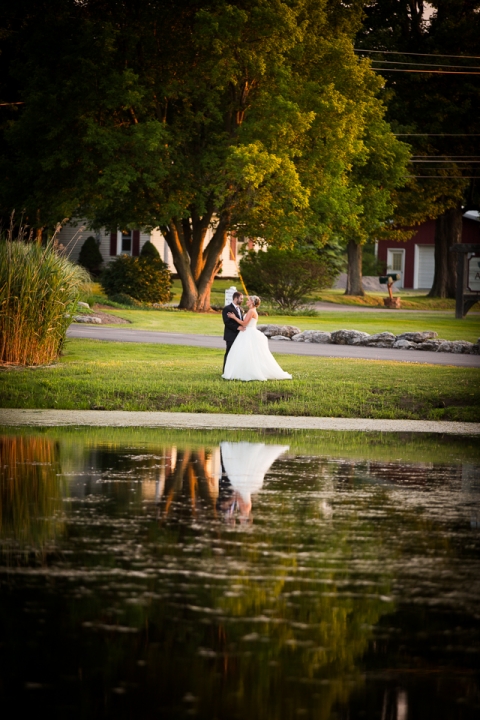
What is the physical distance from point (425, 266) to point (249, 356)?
228 ft

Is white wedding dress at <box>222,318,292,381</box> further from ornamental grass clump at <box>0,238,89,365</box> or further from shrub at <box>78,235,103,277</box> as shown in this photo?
shrub at <box>78,235,103,277</box>

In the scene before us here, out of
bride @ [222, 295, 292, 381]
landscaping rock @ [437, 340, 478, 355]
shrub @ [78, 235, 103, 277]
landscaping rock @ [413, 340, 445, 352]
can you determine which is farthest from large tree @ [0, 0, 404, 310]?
bride @ [222, 295, 292, 381]

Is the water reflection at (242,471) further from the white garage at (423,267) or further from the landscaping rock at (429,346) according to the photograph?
the white garage at (423,267)

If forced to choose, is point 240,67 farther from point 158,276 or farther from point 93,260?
point 93,260

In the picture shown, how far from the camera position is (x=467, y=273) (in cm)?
4209

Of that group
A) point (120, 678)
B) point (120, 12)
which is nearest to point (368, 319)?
point (120, 12)

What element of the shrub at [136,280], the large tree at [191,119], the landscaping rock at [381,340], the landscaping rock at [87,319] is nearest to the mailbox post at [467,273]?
the large tree at [191,119]

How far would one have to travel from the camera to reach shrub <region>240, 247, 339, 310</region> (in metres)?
44.1

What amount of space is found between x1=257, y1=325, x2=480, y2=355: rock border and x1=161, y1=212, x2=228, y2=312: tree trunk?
42.5 feet

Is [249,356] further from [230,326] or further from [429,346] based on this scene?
[429,346]

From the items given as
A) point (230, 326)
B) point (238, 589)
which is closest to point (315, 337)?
point (230, 326)

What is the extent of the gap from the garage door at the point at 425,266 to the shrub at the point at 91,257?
1266 inches

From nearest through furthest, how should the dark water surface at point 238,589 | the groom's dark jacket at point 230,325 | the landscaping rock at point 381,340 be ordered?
the dark water surface at point 238,589
the groom's dark jacket at point 230,325
the landscaping rock at point 381,340

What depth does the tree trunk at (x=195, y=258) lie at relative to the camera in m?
45.3
